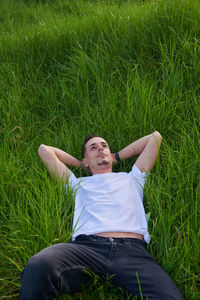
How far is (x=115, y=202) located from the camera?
9.09 ft

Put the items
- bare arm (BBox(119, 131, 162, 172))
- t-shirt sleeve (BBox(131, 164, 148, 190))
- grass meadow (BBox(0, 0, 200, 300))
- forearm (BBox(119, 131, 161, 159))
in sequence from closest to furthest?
grass meadow (BBox(0, 0, 200, 300)), t-shirt sleeve (BBox(131, 164, 148, 190)), bare arm (BBox(119, 131, 162, 172)), forearm (BBox(119, 131, 161, 159))

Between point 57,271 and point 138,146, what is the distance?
159cm

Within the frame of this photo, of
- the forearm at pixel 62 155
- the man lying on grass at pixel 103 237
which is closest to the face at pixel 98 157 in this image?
the man lying on grass at pixel 103 237

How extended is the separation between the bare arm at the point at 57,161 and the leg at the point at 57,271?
0.88 metres

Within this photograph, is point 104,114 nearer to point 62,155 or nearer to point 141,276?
point 62,155

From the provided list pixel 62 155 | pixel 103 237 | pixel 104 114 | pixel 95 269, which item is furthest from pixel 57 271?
pixel 104 114

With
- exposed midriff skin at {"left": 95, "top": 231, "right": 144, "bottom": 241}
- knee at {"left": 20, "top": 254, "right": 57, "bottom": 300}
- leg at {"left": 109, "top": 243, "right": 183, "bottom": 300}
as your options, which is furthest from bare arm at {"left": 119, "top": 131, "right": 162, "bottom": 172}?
knee at {"left": 20, "top": 254, "right": 57, "bottom": 300}

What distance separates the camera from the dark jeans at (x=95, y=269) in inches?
82.3

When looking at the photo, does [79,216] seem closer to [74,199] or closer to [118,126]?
[74,199]

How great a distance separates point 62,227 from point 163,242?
2.66 feet

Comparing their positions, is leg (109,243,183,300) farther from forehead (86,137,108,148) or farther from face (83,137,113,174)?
forehead (86,137,108,148)

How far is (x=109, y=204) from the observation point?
276 cm

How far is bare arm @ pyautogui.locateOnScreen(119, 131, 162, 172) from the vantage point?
3.18m

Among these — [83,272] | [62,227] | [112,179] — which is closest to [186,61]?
[112,179]
